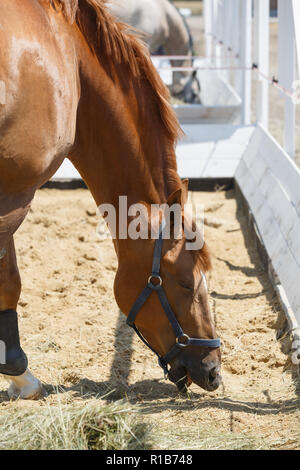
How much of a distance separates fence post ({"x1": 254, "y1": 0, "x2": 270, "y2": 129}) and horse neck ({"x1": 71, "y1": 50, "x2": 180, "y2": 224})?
3702 millimetres

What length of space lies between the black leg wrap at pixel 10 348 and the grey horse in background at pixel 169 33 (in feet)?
25.2

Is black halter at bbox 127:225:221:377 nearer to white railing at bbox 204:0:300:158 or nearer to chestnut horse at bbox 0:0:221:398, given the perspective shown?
chestnut horse at bbox 0:0:221:398

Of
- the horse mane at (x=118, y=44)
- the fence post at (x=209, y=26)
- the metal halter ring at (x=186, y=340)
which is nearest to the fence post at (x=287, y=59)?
the horse mane at (x=118, y=44)

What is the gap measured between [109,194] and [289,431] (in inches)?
48.8

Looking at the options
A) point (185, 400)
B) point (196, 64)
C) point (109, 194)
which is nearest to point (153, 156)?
point (109, 194)

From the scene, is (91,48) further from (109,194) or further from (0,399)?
(0,399)

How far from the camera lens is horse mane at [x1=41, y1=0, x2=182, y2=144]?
9.12 ft

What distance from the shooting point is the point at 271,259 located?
4293 millimetres

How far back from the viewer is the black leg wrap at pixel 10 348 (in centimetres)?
303

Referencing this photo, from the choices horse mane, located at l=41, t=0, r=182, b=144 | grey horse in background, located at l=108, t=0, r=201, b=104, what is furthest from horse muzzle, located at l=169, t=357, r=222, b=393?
grey horse in background, located at l=108, t=0, r=201, b=104

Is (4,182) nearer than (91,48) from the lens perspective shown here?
Yes

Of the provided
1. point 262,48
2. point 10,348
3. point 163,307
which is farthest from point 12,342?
point 262,48

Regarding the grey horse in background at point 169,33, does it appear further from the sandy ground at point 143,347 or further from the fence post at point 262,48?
the sandy ground at point 143,347
